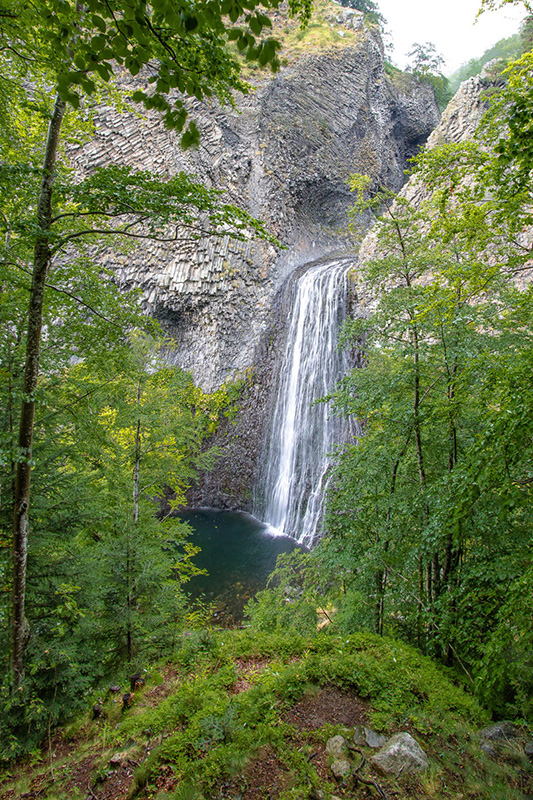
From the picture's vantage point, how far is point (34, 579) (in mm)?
3660

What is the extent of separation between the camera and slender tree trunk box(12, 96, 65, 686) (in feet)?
10.6

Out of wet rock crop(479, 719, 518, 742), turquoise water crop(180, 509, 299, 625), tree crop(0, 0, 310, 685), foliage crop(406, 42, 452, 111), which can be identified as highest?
foliage crop(406, 42, 452, 111)

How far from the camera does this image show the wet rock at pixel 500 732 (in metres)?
2.68

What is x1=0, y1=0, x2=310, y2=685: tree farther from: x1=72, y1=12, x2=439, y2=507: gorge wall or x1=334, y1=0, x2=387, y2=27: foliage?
x1=334, y1=0, x2=387, y2=27: foliage

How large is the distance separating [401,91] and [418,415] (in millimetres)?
38235

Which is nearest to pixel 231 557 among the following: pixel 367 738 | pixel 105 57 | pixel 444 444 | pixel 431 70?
pixel 444 444

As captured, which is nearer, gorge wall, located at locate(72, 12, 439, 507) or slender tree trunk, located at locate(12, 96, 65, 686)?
slender tree trunk, located at locate(12, 96, 65, 686)

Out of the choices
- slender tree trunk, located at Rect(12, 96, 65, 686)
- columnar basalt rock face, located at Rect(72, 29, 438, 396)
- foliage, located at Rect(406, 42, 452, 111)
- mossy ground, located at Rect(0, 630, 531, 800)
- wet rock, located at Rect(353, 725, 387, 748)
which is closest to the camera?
mossy ground, located at Rect(0, 630, 531, 800)

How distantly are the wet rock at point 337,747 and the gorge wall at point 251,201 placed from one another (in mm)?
15069

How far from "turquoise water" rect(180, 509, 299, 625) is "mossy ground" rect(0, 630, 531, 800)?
18.8 ft

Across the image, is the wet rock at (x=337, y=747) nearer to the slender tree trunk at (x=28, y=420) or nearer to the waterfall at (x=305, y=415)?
the slender tree trunk at (x=28, y=420)

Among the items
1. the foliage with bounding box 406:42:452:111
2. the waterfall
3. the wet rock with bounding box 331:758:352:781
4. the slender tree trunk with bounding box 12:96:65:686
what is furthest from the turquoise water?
the foliage with bounding box 406:42:452:111

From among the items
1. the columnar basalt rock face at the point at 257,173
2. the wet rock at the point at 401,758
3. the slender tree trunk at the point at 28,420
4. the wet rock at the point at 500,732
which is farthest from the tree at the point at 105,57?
the columnar basalt rock face at the point at 257,173

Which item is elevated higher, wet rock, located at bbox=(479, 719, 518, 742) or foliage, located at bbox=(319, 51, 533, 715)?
foliage, located at bbox=(319, 51, 533, 715)
